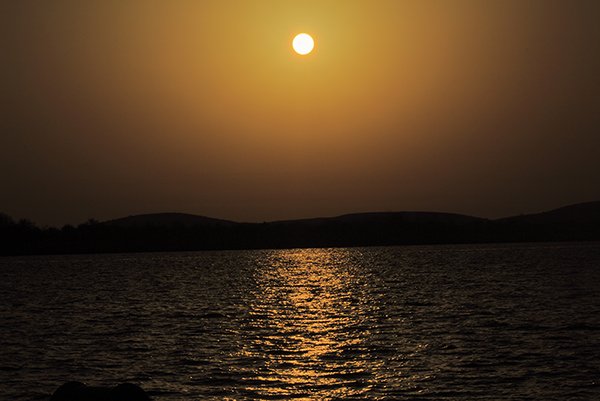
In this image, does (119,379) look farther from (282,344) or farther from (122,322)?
(122,322)

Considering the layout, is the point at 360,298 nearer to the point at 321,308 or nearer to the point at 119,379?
the point at 321,308

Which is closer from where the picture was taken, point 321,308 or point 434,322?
point 434,322

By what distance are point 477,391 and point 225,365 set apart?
13.1 m

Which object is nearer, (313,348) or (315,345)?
(313,348)

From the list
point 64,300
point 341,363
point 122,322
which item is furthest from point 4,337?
point 64,300

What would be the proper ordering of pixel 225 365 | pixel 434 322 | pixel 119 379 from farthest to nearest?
pixel 434 322
pixel 225 365
pixel 119 379

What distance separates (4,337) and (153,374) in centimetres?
1959

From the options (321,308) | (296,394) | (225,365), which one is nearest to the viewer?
(296,394)

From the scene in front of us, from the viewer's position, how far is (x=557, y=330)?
5366 centimetres

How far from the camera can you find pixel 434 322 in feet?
198

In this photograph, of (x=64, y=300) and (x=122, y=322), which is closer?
(x=122, y=322)

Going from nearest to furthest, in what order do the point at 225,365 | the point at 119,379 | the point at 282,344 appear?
the point at 119,379 < the point at 225,365 < the point at 282,344

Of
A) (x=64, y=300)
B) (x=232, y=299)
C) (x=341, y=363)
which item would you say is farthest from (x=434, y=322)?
(x=64, y=300)

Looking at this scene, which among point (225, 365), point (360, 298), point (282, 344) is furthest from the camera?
point (360, 298)
